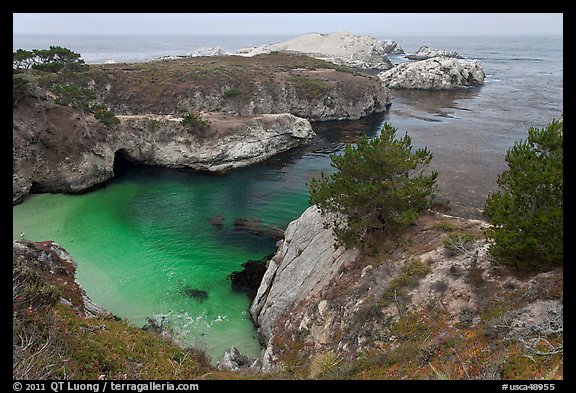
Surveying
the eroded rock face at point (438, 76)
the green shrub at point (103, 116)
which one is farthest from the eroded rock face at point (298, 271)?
the eroded rock face at point (438, 76)

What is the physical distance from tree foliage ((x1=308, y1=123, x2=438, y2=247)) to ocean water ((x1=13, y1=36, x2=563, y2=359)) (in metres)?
11.6

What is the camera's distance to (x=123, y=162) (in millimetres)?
61188

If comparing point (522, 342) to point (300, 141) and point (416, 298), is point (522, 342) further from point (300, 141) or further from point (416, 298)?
point (300, 141)

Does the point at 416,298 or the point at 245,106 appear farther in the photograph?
the point at 245,106

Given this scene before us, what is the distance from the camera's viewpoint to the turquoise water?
27750mm

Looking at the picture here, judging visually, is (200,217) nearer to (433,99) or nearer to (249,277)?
(249,277)

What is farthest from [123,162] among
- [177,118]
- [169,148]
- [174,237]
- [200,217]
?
[174,237]

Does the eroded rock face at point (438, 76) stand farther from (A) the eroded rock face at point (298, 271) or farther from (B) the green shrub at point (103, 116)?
(A) the eroded rock face at point (298, 271)

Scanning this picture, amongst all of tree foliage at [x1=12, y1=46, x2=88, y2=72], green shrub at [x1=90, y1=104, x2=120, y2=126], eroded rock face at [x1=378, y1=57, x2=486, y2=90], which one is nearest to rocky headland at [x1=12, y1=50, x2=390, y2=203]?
green shrub at [x1=90, y1=104, x2=120, y2=126]

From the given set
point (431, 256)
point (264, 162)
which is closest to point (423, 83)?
point (264, 162)

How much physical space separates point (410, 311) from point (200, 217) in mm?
30590

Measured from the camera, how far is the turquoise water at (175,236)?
27.8m
